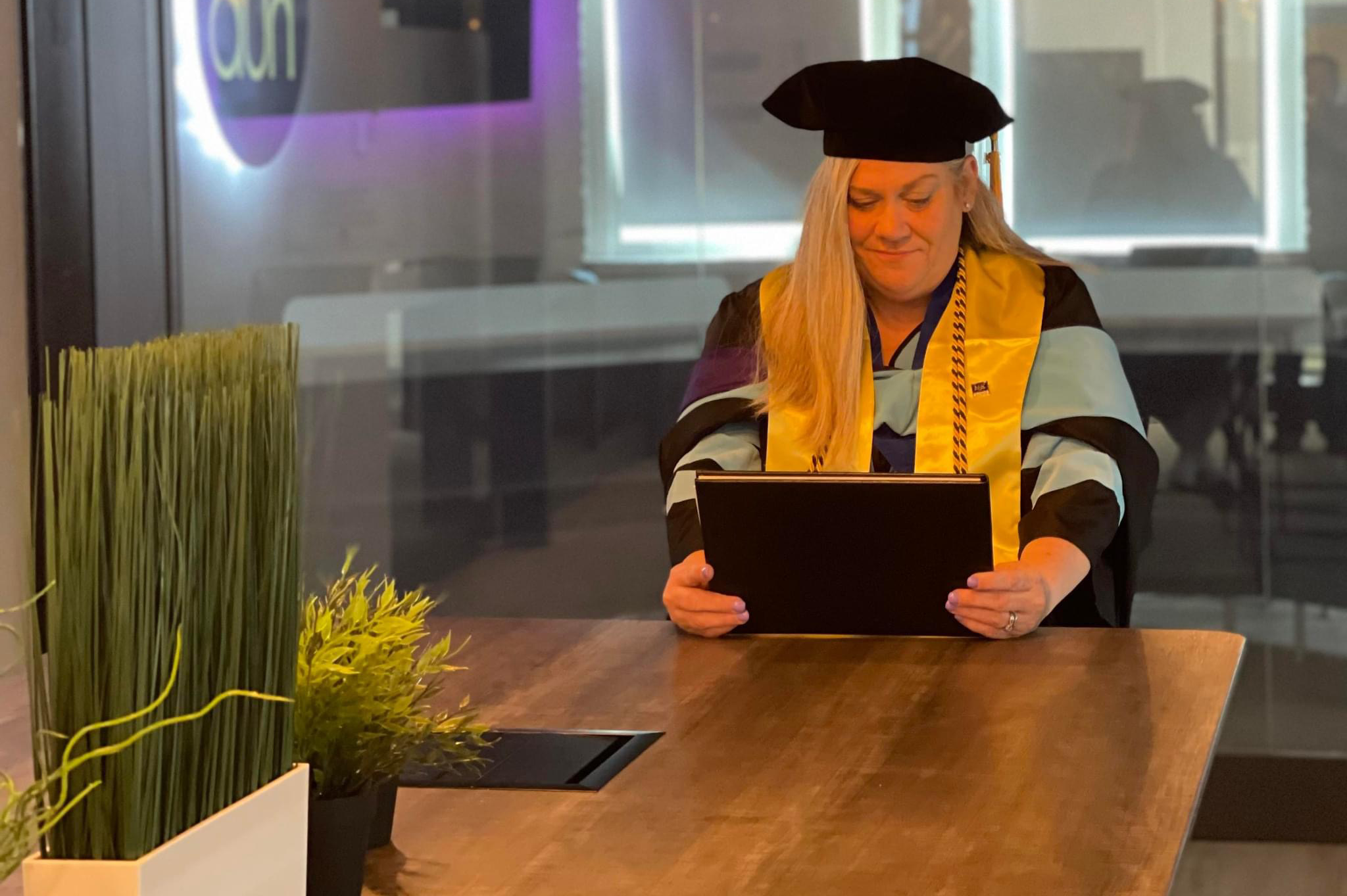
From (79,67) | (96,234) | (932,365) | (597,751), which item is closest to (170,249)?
(96,234)

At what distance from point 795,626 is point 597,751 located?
21.1 inches

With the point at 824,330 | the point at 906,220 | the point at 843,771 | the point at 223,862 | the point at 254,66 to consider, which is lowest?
the point at 843,771

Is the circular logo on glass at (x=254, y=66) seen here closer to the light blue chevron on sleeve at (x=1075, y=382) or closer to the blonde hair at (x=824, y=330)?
the blonde hair at (x=824, y=330)

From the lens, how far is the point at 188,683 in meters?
0.87

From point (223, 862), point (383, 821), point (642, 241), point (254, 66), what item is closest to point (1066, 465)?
point (383, 821)

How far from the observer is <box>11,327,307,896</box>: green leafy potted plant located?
0.82 meters

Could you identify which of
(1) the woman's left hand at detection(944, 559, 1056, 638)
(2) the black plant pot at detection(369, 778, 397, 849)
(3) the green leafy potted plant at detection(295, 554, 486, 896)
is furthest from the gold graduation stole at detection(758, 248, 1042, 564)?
(3) the green leafy potted plant at detection(295, 554, 486, 896)

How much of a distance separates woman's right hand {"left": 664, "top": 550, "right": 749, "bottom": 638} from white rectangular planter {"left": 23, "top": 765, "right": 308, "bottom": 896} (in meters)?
1.13

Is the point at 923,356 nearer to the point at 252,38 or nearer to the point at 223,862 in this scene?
the point at 223,862

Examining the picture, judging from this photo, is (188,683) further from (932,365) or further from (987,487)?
(932,365)

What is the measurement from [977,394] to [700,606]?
2.32ft

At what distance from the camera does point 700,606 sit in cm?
212

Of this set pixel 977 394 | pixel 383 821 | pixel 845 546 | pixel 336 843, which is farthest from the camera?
pixel 977 394

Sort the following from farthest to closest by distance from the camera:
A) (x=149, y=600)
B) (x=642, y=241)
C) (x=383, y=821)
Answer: (x=642, y=241)
(x=383, y=821)
(x=149, y=600)
